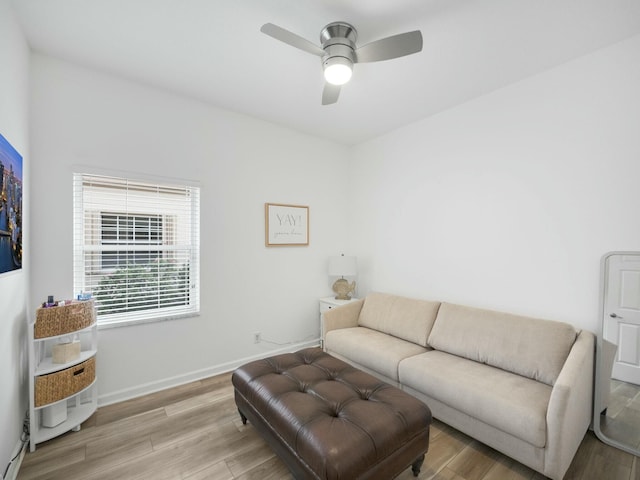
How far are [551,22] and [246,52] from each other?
1951 millimetres

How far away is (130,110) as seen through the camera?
253 cm

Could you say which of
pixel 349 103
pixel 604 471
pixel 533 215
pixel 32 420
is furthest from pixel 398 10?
pixel 32 420

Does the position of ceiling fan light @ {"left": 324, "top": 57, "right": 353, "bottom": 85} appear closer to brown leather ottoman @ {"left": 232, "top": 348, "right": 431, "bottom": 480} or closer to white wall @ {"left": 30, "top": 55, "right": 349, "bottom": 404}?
white wall @ {"left": 30, "top": 55, "right": 349, "bottom": 404}

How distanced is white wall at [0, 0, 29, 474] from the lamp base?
2811 millimetres

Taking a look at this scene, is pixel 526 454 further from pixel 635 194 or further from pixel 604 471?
pixel 635 194

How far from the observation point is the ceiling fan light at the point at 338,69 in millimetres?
1843

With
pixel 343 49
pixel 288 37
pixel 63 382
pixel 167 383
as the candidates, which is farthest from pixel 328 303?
pixel 288 37

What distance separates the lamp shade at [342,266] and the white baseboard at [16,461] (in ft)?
9.33

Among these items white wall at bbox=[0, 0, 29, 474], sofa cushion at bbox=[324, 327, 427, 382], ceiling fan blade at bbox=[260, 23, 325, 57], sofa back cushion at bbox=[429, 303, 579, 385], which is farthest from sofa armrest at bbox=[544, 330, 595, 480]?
white wall at bbox=[0, 0, 29, 474]

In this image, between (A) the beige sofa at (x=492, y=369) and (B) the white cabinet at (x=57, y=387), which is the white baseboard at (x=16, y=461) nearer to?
(B) the white cabinet at (x=57, y=387)

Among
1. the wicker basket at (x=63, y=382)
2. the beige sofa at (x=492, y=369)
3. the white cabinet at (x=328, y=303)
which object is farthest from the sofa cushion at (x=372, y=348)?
the wicker basket at (x=63, y=382)

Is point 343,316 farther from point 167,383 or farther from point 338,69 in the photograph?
point 338,69

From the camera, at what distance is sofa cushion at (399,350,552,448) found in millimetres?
1655

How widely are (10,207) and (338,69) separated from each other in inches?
79.9
